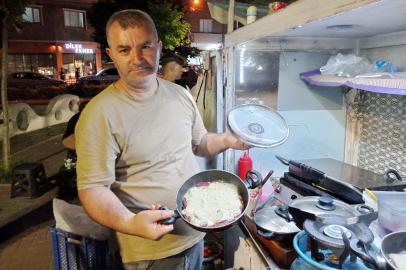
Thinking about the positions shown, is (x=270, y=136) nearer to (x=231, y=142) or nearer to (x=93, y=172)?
(x=231, y=142)

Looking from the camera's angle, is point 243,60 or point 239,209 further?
point 243,60

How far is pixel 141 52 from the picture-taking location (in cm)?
171

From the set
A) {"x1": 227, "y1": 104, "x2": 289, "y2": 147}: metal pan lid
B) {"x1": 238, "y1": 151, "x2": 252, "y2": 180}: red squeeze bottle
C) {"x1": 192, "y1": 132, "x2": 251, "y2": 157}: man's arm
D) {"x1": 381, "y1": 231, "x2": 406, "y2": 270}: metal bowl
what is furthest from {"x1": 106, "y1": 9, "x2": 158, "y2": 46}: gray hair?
{"x1": 238, "y1": 151, "x2": 252, "y2": 180}: red squeeze bottle

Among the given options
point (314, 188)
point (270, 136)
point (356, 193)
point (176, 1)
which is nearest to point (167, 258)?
point (270, 136)

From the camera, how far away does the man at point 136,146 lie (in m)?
1.55

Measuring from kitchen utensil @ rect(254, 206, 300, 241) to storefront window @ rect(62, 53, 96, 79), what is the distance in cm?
2693

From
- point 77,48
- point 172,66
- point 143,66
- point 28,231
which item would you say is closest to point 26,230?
point 28,231

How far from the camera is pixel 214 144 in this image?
82.7 inches

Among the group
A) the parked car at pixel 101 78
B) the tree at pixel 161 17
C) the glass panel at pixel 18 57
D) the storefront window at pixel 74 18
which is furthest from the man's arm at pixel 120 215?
the storefront window at pixel 74 18

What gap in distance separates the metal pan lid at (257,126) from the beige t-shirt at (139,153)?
1.14 ft

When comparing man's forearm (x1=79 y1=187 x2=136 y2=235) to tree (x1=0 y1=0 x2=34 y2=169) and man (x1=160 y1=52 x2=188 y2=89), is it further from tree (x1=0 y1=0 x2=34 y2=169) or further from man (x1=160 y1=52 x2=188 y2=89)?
tree (x1=0 y1=0 x2=34 y2=169)

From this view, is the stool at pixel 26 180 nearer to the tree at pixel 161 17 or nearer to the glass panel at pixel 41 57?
the tree at pixel 161 17

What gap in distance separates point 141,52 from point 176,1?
67.8ft

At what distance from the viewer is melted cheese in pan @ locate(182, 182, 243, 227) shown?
1484 millimetres
